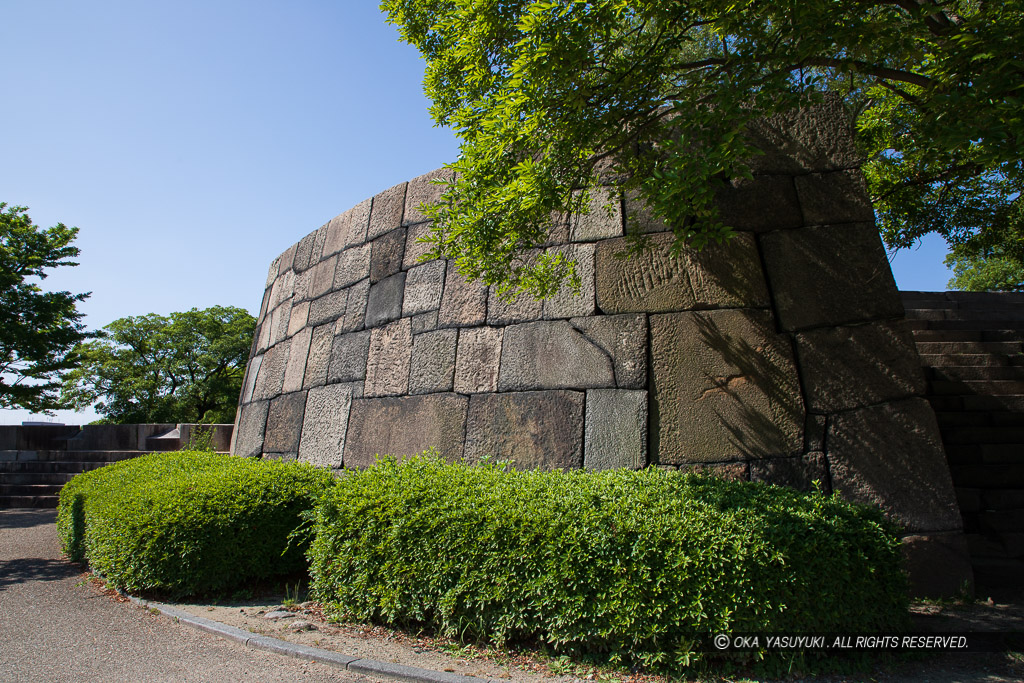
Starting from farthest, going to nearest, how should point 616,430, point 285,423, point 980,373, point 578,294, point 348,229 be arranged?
point 348,229 → point 285,423 → point 980,373 → point 578,294 → point 616,430

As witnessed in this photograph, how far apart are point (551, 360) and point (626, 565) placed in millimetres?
2380

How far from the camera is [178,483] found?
565cm

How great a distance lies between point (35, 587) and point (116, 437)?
9.34m

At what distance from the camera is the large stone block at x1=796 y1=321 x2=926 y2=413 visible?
14.8 ft

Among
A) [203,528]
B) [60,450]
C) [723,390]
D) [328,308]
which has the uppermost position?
[328,308]

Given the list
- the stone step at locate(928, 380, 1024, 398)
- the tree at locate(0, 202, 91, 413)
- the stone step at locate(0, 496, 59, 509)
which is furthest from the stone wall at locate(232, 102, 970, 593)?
the tree at locate(0, 202, 91, 413)

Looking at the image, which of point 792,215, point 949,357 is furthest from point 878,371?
point 949,357

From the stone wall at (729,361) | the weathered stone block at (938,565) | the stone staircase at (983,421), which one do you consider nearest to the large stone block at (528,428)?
the stone wall at (729,361)

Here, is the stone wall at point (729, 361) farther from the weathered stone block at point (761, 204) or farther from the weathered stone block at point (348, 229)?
the weathered stone block at point (348, 229)

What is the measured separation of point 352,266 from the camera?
26.1 ft

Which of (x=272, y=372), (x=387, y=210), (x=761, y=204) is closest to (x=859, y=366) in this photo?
(x=761, y=204)

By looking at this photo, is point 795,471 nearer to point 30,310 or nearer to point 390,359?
point 390,359

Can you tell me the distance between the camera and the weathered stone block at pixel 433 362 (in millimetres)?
6184

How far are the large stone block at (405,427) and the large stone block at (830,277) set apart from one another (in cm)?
305
